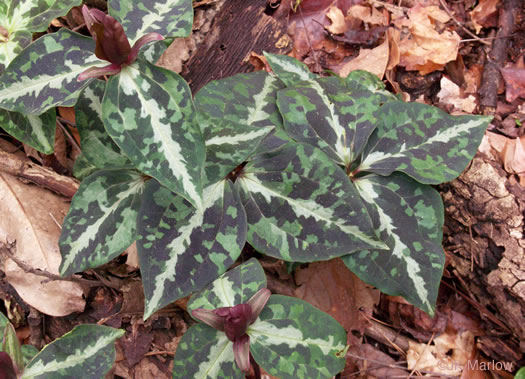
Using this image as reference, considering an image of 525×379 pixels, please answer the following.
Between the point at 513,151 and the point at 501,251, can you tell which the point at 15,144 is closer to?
the point at 501,251

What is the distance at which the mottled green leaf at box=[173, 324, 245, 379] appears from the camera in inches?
51.6

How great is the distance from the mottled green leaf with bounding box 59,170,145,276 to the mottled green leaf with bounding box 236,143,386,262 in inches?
14.2

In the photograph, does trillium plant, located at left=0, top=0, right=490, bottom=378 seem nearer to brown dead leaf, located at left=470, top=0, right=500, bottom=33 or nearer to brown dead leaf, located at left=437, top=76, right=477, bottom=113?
brown dead leaf, located at left=437, top=76, right=477, bottom=113

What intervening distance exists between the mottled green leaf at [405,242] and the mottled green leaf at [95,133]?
0.77 meters

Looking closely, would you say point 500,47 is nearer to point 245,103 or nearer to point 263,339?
point 245,103

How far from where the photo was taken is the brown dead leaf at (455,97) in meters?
1.92

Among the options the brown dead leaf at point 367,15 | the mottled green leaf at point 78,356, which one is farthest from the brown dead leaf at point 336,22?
the mottled green leaf at point 78,356

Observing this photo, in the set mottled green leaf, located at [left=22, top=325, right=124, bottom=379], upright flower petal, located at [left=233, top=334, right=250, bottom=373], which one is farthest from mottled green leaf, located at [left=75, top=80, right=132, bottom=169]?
upright flower petal, located at [left=233, top=334, right=250, bottom=373]

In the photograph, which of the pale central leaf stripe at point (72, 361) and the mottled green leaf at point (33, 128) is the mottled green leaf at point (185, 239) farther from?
the mottled green leaf at point (33, 128)

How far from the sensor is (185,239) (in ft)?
4.38

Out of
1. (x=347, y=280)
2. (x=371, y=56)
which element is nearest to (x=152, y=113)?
(x=347, y=280)

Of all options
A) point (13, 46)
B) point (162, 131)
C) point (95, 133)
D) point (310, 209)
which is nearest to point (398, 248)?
point (310, 209)

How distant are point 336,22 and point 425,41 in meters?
0.40

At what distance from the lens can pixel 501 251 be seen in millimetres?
1509
